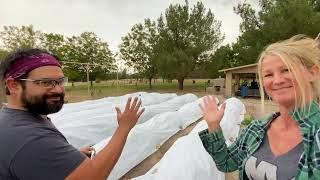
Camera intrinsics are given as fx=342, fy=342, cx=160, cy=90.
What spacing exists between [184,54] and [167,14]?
5121mm

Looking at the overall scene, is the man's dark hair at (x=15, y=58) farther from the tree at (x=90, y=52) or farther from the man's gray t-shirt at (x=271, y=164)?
the tree at (x=90, y=52)

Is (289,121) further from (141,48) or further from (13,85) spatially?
(141,48)

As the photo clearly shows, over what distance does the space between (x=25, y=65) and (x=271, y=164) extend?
1358 millimetres

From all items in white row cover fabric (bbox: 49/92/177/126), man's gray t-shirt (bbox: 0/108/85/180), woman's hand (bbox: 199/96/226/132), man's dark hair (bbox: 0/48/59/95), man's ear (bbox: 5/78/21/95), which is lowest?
white row cover fabric (bbox: 49/92/177/126)

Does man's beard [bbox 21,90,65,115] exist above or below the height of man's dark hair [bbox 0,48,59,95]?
below

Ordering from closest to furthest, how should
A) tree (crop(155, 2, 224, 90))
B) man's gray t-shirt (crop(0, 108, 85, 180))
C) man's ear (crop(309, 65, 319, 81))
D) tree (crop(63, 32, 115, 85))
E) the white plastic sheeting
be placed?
1. man's gray t-shirt (crop(0, 108, 85, 180))
2. man's ear (crop(309, 65, 319, 81))
3. the white plastic sheeting
4. tree (crop(155, 2, 224, 90))
5. tree (crop(63, 32, 115, 85))

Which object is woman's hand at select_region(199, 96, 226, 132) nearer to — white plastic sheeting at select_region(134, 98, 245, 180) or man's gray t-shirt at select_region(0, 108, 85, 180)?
man's gray t-shirt at select_region(0, 108, 85, 180)

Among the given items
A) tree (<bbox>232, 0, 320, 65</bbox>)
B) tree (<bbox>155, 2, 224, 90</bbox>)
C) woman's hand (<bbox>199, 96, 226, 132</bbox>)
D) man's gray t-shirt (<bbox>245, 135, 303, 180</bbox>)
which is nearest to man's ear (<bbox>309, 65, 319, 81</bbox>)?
man's gray t-shirt (<bbox>245, 135, 303, 180</bbox>)

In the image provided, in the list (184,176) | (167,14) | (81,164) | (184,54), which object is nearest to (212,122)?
(81,164)

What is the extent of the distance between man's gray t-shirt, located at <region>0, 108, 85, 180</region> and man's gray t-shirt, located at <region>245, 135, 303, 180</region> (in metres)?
0.92

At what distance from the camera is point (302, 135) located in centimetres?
168

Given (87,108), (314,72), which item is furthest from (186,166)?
(87,108)

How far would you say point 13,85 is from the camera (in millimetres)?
1745

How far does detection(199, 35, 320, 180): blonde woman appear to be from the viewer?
1.66 m
